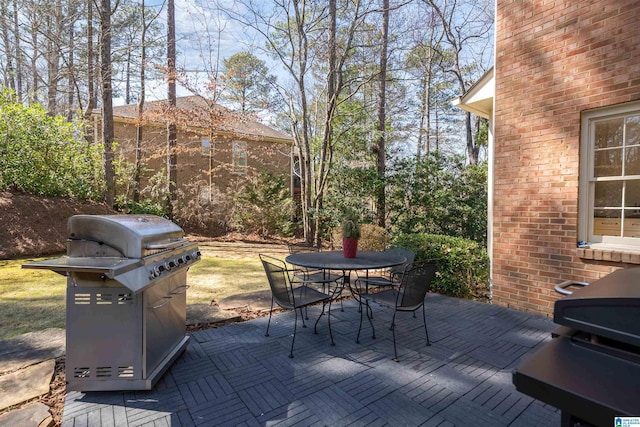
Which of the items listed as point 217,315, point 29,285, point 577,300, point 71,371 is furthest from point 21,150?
point 577,300

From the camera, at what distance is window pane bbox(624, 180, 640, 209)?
147 inches

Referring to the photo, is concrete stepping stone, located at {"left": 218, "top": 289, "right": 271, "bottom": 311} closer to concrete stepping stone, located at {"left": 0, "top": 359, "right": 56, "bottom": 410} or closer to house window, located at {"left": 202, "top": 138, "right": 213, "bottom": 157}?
A: concrete stepping stone, located at {"left": 0, "top": 359, "right": 56, "bottom": 410}

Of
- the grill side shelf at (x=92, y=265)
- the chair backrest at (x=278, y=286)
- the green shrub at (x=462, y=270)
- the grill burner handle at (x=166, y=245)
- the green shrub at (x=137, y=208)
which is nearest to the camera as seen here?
the grill side shelf at (x=92, y=265)

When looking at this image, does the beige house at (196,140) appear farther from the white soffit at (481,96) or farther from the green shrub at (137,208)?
the white soffit at (481,96)

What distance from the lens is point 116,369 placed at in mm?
2381

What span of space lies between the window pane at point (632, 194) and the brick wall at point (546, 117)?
495 millimetres

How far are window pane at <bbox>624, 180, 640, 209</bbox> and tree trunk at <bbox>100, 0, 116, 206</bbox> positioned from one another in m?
11.7

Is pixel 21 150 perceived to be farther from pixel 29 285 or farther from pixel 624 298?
pixel 624 298

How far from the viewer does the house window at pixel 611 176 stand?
3.74m

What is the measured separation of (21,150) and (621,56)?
1158cm

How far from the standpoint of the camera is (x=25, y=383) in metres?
2.55

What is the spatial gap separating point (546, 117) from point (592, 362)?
419 centimetres

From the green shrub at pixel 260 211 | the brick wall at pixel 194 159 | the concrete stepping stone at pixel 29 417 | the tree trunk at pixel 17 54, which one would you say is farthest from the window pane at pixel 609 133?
the tree trunk at pixel 17 54

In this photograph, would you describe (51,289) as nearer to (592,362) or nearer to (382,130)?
(592,362)
